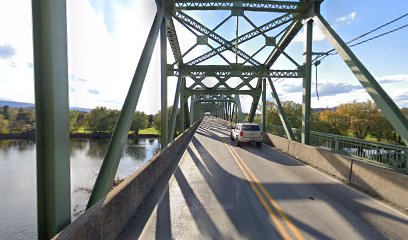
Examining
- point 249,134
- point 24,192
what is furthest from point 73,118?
point 249,134

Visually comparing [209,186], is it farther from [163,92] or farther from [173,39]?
[173,39]

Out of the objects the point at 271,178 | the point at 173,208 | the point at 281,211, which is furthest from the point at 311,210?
the point at 173,208

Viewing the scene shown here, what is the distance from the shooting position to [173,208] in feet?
17.7

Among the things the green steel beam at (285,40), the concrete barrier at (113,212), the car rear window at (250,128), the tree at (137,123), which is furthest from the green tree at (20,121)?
the concrete barrier at (113,212)

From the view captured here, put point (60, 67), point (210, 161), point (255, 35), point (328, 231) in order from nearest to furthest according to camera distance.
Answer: point (60, 67)
point (328, 231)
point (210, 161)
point (255, 35)

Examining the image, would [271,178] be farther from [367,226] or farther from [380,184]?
[367,226]

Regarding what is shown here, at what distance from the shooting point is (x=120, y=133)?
548 cm

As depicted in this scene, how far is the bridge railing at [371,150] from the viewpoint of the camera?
22.8ft

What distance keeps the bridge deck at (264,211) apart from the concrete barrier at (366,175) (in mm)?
495

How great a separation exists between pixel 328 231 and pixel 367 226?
37.5 inches

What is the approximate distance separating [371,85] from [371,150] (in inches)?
94.9

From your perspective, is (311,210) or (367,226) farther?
(311,210)

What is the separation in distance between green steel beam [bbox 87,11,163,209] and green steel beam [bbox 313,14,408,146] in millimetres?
8193

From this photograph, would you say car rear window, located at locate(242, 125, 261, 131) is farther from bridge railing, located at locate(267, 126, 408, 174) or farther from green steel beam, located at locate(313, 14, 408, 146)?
green steel beam, located at locate(313, 14, 408, 146)
